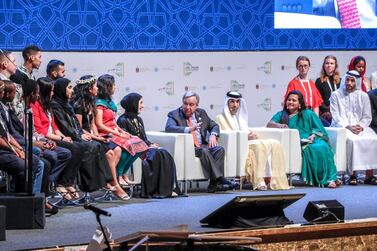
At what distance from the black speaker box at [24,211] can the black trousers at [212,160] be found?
2933 millimetres

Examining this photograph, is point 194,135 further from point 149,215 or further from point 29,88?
point 29,88

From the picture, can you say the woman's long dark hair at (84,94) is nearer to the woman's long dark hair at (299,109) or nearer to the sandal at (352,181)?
the woman's long dark hair at (299,109)

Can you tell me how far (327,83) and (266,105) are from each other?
83 cm

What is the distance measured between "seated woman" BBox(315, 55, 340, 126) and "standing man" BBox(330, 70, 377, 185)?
1.04 ft

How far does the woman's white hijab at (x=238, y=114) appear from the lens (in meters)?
12.0

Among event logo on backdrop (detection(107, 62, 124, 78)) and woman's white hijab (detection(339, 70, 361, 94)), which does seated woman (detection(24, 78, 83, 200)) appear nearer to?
event logo on backdrop (detection(107, 62, 124, 78))

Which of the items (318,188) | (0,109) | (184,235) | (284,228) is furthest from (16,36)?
(184,235)

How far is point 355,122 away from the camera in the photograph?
1267 cm

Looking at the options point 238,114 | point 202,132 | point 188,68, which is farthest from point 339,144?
point 188,68

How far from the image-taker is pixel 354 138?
12.5 metres

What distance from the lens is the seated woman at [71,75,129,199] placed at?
10562mm

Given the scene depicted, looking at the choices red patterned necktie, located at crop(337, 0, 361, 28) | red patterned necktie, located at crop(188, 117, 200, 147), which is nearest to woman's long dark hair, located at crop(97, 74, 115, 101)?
red patterned necktie, located at crop(188, 117, 200, 147)

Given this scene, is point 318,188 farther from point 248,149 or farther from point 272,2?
point 272,2

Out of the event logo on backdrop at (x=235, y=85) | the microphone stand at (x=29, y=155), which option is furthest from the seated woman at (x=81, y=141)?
the event logo on backdrop at (x=235, y=85)
